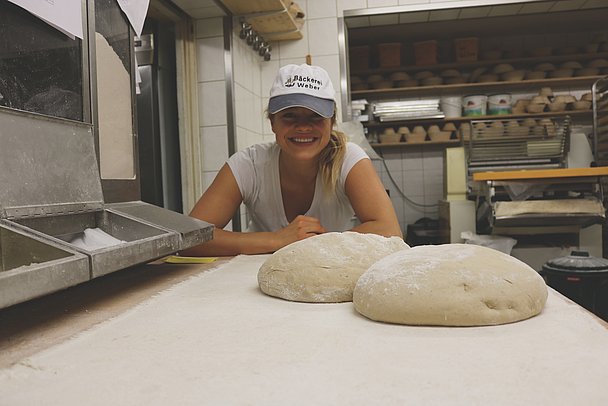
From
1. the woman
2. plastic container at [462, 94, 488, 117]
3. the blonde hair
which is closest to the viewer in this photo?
the woman

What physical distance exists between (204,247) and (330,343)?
88 centimetres

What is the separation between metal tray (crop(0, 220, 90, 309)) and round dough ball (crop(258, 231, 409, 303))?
342mm

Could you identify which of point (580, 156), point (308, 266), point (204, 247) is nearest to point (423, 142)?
point (580, 156)

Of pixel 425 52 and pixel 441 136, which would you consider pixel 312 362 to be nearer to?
pixel 441 136

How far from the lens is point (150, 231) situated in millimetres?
980

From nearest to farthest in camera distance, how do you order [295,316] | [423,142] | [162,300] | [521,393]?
[521,393], [295,316], [162,300], [423,142]

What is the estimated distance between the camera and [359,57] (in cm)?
441

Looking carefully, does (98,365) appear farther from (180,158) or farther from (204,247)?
(180,158)

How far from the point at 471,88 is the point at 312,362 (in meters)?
4.32

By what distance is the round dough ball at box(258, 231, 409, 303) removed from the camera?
852 mm

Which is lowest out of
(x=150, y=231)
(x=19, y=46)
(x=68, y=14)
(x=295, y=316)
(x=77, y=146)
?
(x=295, y=316)

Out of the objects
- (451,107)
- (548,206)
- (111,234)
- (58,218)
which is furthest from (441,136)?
(58,218)

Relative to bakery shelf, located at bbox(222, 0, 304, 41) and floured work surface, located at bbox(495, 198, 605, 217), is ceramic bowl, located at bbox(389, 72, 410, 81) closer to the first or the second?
bakery shelf, located at bbox(222, 0, 304, 41)

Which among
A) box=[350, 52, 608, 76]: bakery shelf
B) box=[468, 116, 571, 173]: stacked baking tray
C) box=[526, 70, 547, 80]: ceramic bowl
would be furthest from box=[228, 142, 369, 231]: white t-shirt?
box=[526, 70, 547, 80]: ceramic bowl
